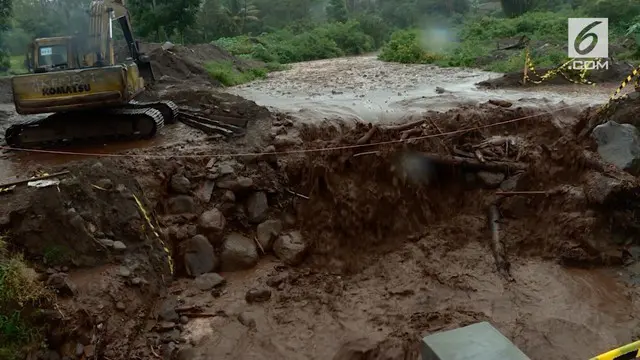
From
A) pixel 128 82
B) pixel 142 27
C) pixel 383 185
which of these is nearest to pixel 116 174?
pixel 128 82

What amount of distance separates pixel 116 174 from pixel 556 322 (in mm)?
6564

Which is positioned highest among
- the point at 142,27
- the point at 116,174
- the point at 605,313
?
the point at 142,27

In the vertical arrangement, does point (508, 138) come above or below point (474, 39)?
below

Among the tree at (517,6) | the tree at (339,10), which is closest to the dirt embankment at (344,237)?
the tree at (517,6)

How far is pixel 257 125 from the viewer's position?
974 centimetres

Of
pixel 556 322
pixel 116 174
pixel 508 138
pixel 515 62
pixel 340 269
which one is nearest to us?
pixel 556 322

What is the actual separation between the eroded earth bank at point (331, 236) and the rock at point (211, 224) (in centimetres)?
2

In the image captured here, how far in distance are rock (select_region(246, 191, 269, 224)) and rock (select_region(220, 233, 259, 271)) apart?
0.53m

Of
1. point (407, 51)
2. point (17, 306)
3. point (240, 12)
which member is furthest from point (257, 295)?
point (240, 12)

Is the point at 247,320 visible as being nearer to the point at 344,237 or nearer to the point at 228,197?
the point at 228,197

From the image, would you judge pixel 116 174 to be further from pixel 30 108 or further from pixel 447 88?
pixel 447 88

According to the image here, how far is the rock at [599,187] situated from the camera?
8172 mm

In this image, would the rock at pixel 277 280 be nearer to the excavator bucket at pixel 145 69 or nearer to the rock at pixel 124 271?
the rock at pixel 124 271

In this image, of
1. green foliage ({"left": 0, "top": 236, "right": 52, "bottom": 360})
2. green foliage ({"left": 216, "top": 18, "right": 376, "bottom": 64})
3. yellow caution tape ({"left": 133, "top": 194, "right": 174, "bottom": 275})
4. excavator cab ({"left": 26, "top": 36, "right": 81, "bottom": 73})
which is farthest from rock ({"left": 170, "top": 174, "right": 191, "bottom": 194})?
green foliage ({"left": 216, "top": 18, "right": 376, "bottom": 64})
